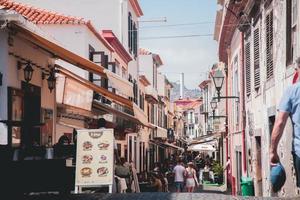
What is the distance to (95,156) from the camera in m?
10.2

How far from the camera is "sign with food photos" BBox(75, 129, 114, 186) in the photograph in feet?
32.6

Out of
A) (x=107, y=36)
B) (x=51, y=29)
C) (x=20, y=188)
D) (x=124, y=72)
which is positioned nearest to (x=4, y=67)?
(x=20, y=188)

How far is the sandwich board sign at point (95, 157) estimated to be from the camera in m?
9.92

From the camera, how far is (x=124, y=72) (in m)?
32.8

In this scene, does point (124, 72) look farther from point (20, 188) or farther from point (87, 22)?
point (20, 188)

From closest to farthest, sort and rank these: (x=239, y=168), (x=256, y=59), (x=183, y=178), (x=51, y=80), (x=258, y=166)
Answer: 1. (x=51, y=80)
2. (x=256, y=59)
3. (x=258, y=166)
4. (x=239, y=168)
5. (x=183, y=178)

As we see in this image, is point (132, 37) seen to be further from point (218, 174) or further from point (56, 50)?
point (56, 50)

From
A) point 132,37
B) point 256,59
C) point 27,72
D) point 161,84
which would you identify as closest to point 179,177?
point 256,59

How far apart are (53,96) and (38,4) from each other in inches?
532

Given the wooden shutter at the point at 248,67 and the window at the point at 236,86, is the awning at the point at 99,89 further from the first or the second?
the window at the point at 236,86

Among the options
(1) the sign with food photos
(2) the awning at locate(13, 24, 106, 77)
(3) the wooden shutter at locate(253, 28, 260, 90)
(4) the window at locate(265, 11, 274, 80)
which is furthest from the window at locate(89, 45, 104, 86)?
(1) the sign with food photos

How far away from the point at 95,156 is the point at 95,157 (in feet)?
0.06

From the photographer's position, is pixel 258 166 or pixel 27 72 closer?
pixel 27 72

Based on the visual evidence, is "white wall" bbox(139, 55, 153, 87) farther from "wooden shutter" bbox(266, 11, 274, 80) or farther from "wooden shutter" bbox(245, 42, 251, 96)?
"wooden shutter" bbox(266, 11, 274, 80)
